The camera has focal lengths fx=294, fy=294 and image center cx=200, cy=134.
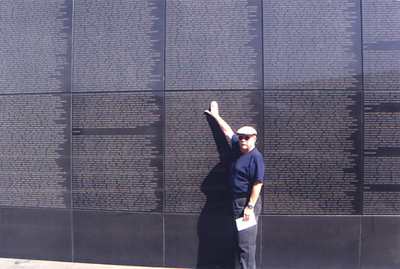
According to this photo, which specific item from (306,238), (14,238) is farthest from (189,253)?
(14,238)

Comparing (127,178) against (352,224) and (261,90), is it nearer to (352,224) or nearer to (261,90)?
(261,90)

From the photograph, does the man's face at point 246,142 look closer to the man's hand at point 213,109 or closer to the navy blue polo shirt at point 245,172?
the navy blue polo shirt at point 245,172

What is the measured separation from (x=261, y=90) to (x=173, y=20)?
169 cm

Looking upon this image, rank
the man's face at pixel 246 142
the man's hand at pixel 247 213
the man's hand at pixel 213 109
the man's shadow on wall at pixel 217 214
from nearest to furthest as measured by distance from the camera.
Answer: the man's hand at pixel 247 213, the man's face at pixel 246 142, the man's hand at pixel 213 109, the man's shadow on wall at pixel 217 214

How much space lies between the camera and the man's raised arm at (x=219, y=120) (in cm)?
408

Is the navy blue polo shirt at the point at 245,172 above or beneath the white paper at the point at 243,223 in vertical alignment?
above

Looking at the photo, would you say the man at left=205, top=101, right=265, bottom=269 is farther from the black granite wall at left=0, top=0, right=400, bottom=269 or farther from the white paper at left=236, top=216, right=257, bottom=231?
the black granite wall at left=0, top=0, right=400, bottom=269

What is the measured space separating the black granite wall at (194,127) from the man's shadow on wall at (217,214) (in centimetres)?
2

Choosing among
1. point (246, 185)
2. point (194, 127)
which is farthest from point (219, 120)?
point (246, 185)

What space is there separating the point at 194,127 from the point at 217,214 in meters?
1.33

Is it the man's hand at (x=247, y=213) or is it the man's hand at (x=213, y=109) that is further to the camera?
the man's hand at (x=213, y=109)

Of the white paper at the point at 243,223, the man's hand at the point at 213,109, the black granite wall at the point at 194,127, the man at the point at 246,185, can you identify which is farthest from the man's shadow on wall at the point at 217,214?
the white paper at the point at 243,223

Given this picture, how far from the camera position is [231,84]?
4.34 metres

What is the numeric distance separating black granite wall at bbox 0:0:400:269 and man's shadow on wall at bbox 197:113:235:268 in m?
A: 0.02
